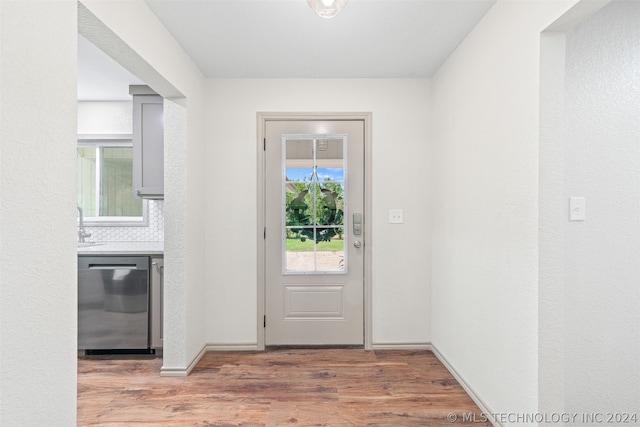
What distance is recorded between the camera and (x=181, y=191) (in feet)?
8.83

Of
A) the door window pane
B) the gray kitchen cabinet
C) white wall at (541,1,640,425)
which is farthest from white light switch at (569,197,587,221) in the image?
the gray kitchen cabinet

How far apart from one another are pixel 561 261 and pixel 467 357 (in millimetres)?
1093

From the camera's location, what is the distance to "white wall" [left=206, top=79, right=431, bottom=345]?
315 centimetres

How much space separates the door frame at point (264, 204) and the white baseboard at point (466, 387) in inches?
22.5

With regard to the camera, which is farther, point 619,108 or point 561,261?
point 619,108

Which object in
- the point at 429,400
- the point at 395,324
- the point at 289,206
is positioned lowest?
the point at 429,400

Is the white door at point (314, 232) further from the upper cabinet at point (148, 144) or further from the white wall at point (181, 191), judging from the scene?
the upper cabinet at point (148, 144)

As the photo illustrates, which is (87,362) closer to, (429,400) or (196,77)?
(196,77)

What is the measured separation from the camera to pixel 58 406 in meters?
1.37

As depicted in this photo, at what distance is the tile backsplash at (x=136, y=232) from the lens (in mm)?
3652

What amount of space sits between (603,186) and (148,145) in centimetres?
309

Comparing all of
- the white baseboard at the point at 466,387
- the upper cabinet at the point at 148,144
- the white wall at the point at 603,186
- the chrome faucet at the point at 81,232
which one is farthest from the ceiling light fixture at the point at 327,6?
the chrome faucet at the point at 81,232

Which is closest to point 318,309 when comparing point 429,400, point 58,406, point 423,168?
point 429,400

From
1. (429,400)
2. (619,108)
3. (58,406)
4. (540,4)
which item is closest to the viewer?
(58,406)
